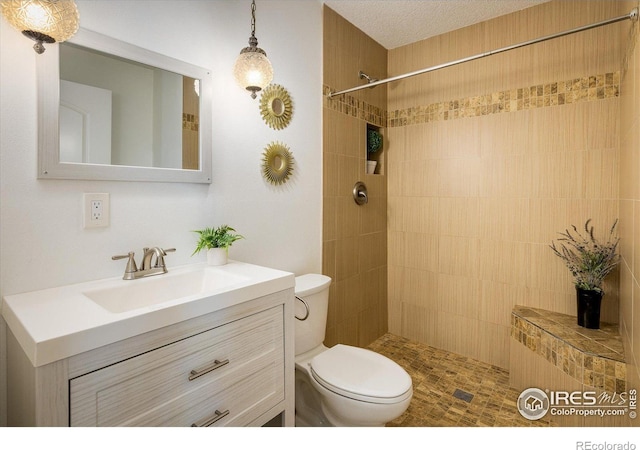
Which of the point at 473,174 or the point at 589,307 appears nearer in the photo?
the point at 589,307

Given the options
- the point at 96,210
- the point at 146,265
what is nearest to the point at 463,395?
the point at 146,265

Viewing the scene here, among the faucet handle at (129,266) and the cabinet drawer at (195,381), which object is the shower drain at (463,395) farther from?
the faucet handle at (129,266)

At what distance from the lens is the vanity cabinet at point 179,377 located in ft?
2.47

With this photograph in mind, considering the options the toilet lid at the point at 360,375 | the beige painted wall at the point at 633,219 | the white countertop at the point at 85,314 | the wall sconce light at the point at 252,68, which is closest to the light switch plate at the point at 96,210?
the white countertop at the point at 85,314

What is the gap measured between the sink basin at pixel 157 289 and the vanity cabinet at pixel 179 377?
0.16 meters

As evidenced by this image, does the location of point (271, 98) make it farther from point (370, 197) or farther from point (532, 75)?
point (532, 75)

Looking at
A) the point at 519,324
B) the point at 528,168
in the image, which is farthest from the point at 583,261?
the point at 528,168

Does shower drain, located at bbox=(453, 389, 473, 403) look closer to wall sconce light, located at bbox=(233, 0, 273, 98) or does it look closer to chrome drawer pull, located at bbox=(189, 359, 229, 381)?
chrome drawer pull, located at bbox=(189, 359, 229, 381)

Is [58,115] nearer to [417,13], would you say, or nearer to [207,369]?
[207,369]

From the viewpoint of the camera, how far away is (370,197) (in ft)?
8.53

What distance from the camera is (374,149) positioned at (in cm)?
262

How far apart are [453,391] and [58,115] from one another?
241 cm

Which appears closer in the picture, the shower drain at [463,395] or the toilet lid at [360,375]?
the toilet lid at [360,375]
